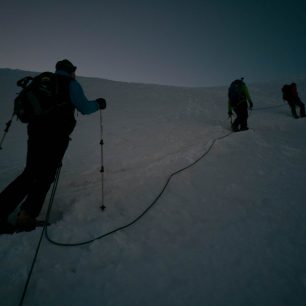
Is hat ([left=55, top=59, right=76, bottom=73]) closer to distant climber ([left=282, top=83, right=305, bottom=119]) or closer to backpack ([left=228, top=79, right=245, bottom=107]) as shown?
backpack ([left=228, top=79, right=245, bottom=107])

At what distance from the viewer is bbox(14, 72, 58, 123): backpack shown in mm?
3201

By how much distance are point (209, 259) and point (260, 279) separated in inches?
19.8

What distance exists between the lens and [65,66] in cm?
363

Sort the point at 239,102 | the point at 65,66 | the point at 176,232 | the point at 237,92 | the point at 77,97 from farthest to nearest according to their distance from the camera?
1. the point at 237,92
2. the point at 239,102
3. the point at 65,66
4. the point at 77,97
5. the point at 176,232

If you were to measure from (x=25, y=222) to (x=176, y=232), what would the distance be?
75.8 inches

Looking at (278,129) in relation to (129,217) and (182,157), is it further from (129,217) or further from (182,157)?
(129,217)

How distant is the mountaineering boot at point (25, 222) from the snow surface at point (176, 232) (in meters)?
0.22

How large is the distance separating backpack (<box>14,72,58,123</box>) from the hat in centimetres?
37

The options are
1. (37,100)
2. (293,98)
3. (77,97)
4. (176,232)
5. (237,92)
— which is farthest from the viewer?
(293,98)

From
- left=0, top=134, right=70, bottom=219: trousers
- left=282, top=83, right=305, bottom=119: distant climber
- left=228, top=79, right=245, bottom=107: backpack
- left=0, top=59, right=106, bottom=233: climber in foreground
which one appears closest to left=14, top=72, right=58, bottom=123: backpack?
left=0, top=59, right=106, bottom=233: climber in foreground

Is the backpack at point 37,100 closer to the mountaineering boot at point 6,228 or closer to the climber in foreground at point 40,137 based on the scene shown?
the climber in foreground at point 40,137

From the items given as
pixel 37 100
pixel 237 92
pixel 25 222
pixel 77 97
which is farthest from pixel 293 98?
pixel 25 222

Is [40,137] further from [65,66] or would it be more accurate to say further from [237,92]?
[237,92]

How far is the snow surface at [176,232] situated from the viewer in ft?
7.08
